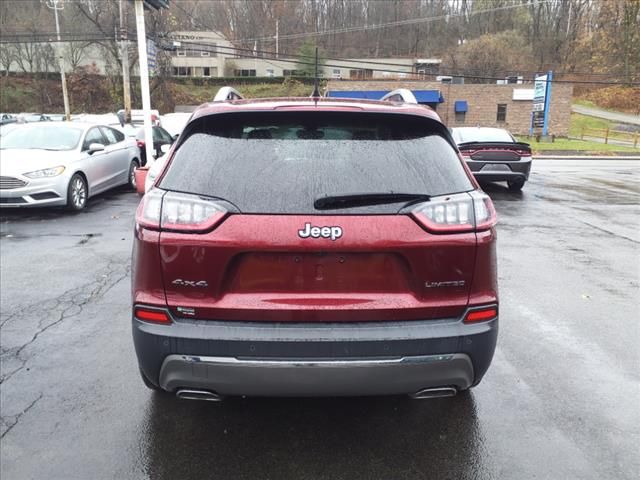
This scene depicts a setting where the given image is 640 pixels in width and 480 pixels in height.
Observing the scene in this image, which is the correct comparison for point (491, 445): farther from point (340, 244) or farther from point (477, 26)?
point (477, 26)

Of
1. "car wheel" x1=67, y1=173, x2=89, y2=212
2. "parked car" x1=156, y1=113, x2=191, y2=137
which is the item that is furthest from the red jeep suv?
Result: "parked car" x1=156, y1=113, x2=191, y2=137

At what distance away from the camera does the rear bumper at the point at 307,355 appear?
2.27 metres

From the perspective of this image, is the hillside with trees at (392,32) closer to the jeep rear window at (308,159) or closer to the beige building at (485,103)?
the beige building at (485,103)

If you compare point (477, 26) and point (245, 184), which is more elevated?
point (477, 26)

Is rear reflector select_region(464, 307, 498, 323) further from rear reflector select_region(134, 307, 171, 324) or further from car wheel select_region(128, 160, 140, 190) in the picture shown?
car wheel select_region(128, 160, 140, 190)

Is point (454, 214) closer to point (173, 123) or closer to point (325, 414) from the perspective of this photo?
point (325, 414)

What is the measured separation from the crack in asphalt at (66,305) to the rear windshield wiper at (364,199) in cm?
268

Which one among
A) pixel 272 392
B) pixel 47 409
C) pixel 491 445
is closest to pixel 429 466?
pixel 491 445

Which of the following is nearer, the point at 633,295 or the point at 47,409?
the point at 47,409

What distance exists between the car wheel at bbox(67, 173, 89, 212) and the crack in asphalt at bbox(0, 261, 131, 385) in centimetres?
380

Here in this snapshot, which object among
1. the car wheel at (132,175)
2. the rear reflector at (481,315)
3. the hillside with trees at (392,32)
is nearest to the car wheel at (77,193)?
the car wheel at (132,175)

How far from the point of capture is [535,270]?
6.05 m

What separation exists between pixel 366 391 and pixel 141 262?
3.97 feet

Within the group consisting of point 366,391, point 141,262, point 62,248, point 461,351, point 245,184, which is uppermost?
point 245,184
